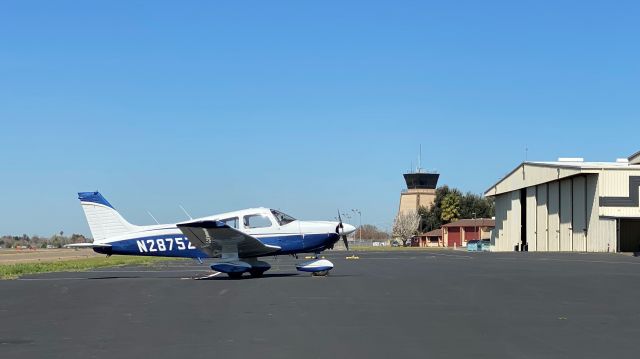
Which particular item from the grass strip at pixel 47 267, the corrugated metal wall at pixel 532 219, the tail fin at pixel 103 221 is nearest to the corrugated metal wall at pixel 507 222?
the corrugated metal wall at pixel 532 219

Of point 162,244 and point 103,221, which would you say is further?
point 103,221

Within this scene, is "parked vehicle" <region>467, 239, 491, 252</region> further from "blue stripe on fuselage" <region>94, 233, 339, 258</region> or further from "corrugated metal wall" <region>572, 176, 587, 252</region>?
"blue stripe on fuselage" <region>94, 233, 339, 258</region>

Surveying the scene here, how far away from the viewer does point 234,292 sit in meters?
19.0

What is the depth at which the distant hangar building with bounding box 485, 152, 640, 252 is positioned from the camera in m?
59.9

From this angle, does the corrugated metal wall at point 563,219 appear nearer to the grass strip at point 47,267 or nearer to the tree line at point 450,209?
the grass strip at point 47,267

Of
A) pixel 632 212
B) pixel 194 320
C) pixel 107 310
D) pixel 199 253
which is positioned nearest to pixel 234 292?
pixel 107 310

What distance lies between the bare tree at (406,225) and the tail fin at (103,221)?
12223cm

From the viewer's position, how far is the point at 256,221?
2730 centimetres

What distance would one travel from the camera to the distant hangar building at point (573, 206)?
59.9 metres

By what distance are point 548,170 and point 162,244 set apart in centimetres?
5037

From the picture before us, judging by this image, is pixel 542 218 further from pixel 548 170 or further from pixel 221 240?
pixel 221 240

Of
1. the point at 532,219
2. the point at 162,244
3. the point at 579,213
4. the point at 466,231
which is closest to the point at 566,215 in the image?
the point at 579,213

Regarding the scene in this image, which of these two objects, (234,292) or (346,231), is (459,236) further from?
(234,292)

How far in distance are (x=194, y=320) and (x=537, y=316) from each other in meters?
6.02
